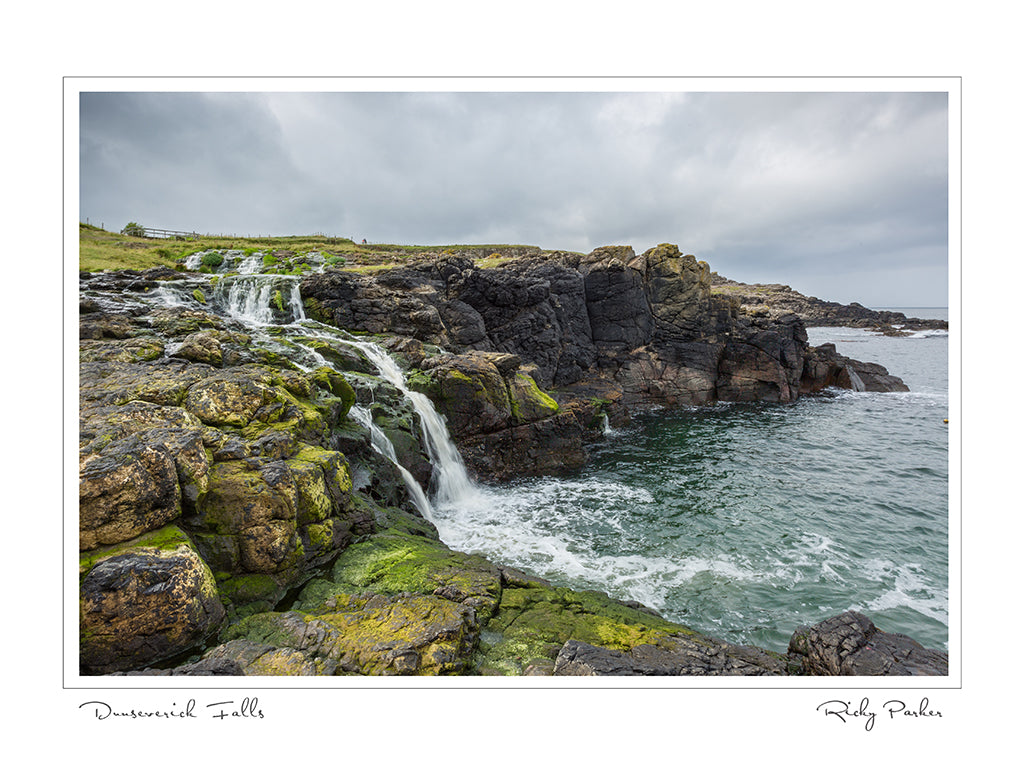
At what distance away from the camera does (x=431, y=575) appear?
28.3 feet

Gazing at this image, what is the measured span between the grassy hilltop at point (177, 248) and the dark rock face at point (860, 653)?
25355 millimetres

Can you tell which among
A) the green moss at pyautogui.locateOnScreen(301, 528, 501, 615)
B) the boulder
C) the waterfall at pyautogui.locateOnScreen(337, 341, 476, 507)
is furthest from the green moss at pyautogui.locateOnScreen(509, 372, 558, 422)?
the boulder

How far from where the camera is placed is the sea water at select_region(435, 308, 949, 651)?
1177 centimetres

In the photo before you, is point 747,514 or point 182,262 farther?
point 182,262

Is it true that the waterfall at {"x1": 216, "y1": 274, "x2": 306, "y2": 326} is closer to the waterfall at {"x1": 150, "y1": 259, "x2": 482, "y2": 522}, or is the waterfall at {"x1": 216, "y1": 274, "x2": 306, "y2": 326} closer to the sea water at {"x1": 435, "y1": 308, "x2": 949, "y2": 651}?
the waterfall at {"x1": 150, "y1": 259, "x2": 482, "y2": 522}

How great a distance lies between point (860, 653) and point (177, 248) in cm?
6070

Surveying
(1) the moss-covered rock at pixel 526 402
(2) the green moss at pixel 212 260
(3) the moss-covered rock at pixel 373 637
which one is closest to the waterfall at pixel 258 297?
(2) the green moss at pixel 212 260

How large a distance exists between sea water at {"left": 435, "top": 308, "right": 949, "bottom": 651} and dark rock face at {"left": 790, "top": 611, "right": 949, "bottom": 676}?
2.53 m

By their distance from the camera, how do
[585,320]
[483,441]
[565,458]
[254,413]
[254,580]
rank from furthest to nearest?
[585,320], [565,458], [483,441], [254,413], [254,580]

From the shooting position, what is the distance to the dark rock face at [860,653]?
704 centimetres

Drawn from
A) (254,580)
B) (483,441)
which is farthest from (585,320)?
(254,580)
